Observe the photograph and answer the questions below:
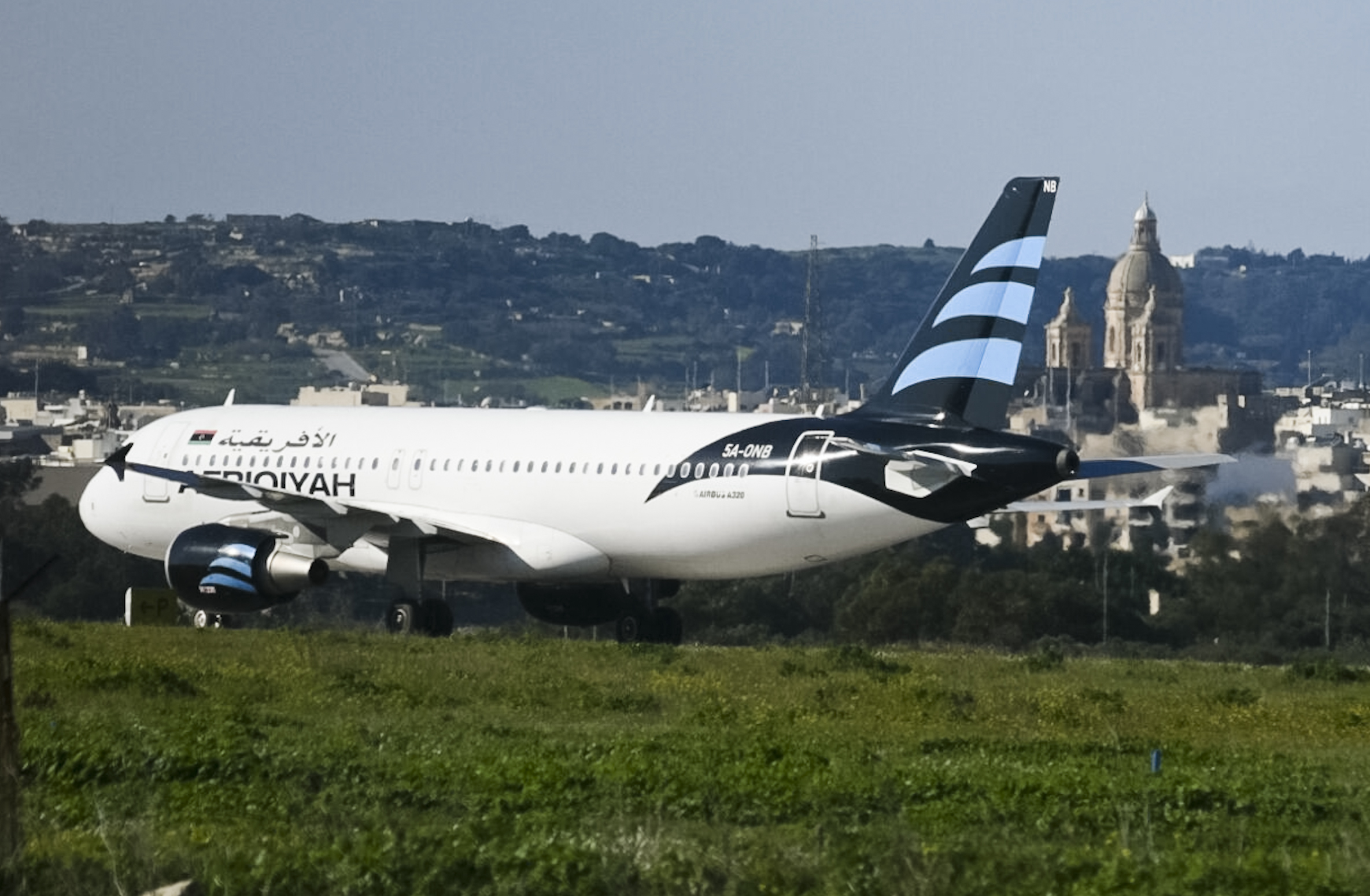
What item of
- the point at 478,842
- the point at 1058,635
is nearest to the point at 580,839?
the point at 478,842

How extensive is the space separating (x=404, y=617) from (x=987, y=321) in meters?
10.8

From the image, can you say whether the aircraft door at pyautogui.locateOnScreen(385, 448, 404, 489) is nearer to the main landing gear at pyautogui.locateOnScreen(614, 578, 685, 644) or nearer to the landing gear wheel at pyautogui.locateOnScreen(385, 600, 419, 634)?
the landing gear wheel at pyautogui.locateOnScreen(385, 600, 419, 634)

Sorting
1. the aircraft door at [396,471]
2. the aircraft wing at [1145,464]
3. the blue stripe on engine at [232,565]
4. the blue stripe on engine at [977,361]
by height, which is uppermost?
the blue stripe on engine at [977,361]

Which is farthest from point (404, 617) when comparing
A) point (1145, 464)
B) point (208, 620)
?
point (1145, 464)

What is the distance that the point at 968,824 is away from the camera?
2017 cm

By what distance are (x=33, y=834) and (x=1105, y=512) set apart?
445ft

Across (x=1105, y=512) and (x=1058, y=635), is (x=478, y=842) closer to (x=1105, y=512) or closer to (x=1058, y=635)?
(x=1058, y=635)

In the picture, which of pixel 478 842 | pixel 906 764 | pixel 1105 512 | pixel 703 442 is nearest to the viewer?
pixel 478 842

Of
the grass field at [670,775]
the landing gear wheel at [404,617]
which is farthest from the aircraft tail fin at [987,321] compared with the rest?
the landing gear wheel at [404,617]

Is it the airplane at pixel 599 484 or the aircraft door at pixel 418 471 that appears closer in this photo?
the airplane at pixel 599 484

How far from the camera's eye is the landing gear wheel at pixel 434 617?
44903 millimetres

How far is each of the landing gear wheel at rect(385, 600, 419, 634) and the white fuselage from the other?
104 cm

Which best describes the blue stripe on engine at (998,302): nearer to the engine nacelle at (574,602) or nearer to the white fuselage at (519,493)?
the white fuselage at (519,493)

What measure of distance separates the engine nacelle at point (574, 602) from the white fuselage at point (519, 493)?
165 centimetres
